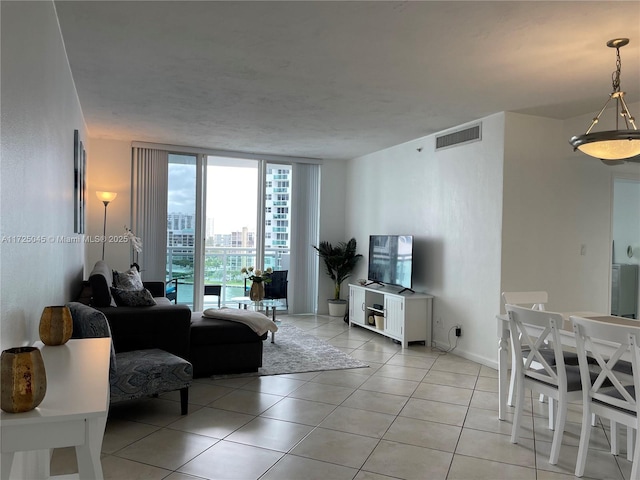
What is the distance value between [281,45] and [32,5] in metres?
1.43

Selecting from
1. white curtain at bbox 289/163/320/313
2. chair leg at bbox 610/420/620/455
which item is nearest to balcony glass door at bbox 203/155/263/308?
white curtain at bbox 289/163/320/313

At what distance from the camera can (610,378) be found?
2305 millimetres

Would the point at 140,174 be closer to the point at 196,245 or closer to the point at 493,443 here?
the point at 196,245

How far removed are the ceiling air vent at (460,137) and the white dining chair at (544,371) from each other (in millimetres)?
2417

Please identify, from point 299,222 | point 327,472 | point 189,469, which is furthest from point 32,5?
point 299,222

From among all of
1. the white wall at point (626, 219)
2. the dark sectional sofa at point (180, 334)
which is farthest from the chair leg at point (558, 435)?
the white wall at point (626, 219)

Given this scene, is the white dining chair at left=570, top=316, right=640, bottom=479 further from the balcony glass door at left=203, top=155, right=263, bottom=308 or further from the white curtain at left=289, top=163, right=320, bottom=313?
the balcony glass door at left=203, top=155, right=263, bottom=308

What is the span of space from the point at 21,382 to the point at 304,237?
243 inches

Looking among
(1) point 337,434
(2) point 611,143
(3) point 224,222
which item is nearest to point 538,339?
(2) point 611,143

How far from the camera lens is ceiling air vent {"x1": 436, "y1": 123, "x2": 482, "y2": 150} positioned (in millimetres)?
4715

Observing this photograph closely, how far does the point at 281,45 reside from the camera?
2.90 meters

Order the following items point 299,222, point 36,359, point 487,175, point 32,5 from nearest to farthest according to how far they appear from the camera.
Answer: point 36,359 → point 32,5 → point 487,175 → point 299,222

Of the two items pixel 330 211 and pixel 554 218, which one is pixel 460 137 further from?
pixel 330 211

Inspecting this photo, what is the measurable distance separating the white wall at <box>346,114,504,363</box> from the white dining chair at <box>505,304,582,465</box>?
5.17 ft
